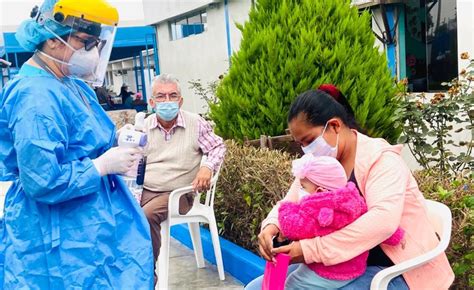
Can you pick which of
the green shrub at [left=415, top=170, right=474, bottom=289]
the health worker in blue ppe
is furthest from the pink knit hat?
the green shrub at [left=415, top=170, right=474, bottom=289]

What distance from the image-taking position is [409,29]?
24.9 ft

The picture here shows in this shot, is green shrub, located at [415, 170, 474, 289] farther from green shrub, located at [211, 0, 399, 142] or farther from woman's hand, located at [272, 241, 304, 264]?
green shrub, located at [211, 0, 399, 142]

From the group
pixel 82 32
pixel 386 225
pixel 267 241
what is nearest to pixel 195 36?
pixel 82 32

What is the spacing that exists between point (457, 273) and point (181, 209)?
5.98ft

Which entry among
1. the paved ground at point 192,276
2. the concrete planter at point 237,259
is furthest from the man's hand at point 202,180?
the paved ground at point 192,276

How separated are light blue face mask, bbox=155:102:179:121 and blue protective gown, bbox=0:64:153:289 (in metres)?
1.67

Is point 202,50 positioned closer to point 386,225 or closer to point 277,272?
point 277,272

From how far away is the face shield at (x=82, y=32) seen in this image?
1929mm

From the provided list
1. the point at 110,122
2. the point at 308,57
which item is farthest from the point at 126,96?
the point at 110,122

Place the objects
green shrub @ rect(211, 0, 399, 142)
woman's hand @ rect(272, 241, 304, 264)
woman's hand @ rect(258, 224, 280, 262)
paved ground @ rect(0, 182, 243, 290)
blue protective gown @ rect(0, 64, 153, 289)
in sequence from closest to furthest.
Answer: blue protective gown @ rect(0, 64, 153, 289) → woman's hand @ rect(272, 241, 304, 264) → woman's hand @ rect(258, 224, 280, 262) → paved ground @ rect(0, 182, 243, 290) → green shrub @ rect(211, 0, 399, 142)

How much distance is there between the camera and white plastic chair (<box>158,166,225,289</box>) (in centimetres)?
350

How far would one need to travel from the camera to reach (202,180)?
3496 millimetres

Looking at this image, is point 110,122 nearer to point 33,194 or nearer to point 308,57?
point 33,194

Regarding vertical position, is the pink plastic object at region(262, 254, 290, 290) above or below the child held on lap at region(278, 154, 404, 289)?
below
